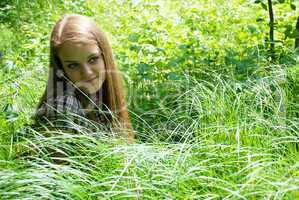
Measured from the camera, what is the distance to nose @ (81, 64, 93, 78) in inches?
77.2

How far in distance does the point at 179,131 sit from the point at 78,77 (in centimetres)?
48

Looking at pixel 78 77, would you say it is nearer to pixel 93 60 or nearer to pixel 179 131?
pixel 93 60

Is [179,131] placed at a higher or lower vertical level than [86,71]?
lower

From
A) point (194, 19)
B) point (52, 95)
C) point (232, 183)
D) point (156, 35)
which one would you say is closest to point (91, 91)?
point (52, 95)

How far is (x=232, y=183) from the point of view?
1.50 meters

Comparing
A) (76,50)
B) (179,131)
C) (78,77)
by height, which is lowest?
(179,131)

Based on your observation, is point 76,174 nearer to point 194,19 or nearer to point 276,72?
point 276,72

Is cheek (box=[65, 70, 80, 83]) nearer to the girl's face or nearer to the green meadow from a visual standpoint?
the girl's face

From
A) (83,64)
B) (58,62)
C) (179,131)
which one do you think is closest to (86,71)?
(83,64)

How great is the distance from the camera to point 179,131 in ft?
7.22

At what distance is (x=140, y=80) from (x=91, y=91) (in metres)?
0.89

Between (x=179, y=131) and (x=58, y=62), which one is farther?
(x=179, y=131)

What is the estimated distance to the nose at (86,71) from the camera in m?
1.96

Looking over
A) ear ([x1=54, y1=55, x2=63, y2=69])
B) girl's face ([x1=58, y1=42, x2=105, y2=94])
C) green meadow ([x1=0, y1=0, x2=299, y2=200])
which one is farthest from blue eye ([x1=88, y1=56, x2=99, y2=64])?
green meadow ([x1=0, y1=0, x2=299, y2=200])
